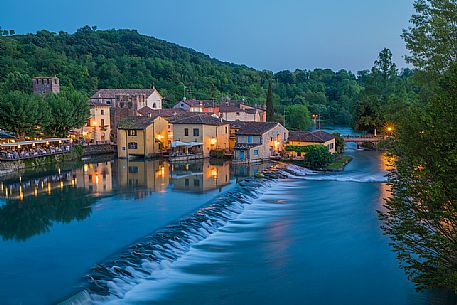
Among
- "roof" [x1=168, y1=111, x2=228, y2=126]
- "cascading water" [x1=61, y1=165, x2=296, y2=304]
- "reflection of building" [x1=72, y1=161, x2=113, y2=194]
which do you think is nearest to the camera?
"cascading water" [x1=61, y1=165, x2=296, y2=304]

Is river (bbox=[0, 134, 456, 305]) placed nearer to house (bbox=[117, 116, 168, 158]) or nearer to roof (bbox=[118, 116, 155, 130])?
house (bbox=[117, 116, 168, 158])

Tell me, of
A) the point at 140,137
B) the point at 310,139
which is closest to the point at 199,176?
the point at 140,137

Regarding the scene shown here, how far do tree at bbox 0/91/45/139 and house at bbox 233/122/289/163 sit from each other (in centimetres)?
1476

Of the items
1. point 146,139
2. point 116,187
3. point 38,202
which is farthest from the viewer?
point 146,139

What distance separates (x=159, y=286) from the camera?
12992 millimetres

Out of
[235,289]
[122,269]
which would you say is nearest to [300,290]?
[235,289]

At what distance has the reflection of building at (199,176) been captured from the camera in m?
26.7

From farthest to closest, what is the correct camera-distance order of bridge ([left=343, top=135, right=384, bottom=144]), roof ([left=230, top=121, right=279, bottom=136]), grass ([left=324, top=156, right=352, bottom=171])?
bridge ([left=343, top=135, right=384, bottom=144]), roof ([left=230, top=121, right=279, bottom=136]), grass ([left=324, top=156, right=352, bottom=171])

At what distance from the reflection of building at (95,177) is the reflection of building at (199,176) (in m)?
3.79

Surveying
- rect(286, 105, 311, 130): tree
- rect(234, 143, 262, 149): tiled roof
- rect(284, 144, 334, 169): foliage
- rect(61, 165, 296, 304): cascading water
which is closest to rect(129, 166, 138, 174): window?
rect(234, 143, 262, 149): tiled roof

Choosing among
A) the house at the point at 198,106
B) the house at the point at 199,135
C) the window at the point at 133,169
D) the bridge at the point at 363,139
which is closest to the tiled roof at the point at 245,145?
the house at the point at 199,135

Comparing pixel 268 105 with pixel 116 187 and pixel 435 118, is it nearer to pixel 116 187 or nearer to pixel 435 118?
pixel 116 187

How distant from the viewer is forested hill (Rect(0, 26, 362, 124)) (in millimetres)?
67938

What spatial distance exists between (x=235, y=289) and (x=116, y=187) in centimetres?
1491
